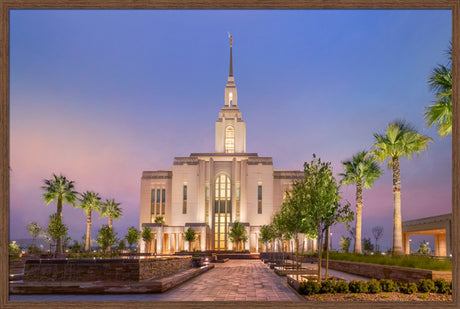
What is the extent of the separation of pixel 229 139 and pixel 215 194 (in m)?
17.5

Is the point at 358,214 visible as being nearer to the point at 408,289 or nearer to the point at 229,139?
the point at 408,289

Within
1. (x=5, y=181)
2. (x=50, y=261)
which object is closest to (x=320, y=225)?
(x=50, y=261)

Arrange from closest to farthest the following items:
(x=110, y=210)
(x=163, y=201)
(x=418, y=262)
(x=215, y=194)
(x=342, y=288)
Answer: (x=342, y=288), (x=418, y=262), (x=110, y=210), (x=215, y=194), (x=163, y=201)

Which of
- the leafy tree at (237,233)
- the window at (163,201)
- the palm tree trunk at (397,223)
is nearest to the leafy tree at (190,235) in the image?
the leafy tree at (237,233)

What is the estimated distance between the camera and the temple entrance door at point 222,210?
80750 millimetres

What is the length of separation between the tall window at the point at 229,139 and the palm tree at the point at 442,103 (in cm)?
7972

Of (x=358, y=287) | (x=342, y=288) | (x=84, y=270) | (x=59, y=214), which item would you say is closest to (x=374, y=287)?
Answer: (x=358, y=287)

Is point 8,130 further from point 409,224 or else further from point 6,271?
point 409,224

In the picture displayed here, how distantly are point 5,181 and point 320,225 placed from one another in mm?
10596

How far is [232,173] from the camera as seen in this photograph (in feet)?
271

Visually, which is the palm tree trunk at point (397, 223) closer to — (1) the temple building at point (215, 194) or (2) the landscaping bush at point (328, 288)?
(2) the landscaping bush at point (328, 288)

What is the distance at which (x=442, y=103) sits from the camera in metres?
16.0

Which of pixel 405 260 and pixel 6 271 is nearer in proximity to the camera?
pixel 6 271
